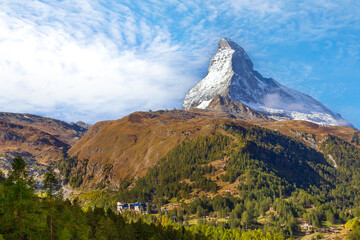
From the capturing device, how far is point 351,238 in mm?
164625

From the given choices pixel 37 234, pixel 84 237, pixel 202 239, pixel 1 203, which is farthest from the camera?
pixel 202 239

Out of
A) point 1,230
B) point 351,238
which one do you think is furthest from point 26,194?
point 351,238

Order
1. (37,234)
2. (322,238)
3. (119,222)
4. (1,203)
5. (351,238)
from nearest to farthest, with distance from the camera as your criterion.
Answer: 1. (1,203)
2. (37,234)
3. (119,222)
4. (351,238)
5. (322,238)

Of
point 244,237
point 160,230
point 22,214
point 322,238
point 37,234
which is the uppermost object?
point 22,214

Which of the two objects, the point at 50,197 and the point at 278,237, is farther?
the point at 278,237

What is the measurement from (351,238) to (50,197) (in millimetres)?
167981

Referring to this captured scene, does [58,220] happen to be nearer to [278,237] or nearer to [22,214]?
[22,214]

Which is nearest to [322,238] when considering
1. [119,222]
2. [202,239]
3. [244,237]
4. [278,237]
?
[278,237]

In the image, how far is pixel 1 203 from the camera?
4856 centimetres

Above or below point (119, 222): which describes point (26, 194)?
above

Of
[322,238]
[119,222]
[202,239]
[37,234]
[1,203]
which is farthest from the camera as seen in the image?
[322,238]

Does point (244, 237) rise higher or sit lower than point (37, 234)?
lower

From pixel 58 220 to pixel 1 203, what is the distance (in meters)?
17.5

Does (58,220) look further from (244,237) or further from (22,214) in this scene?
(244,237)
